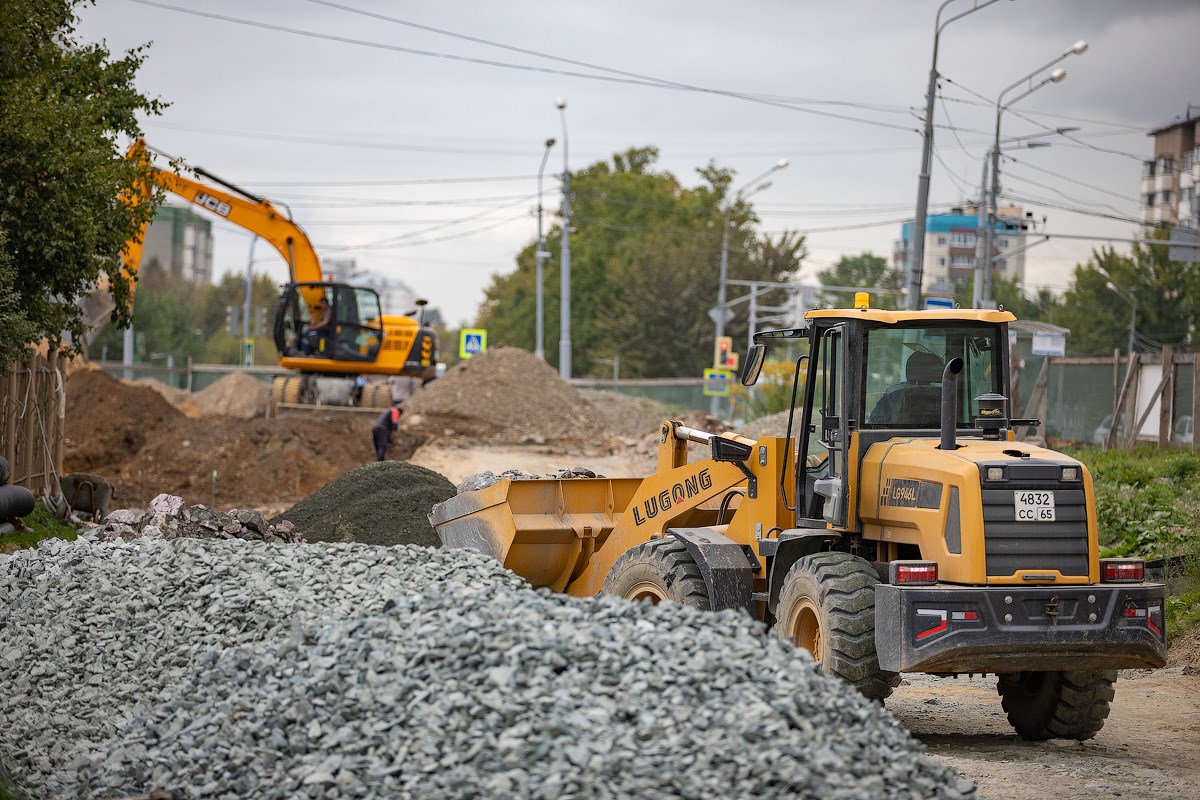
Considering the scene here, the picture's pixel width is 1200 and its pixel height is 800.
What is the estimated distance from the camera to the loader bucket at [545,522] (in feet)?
35.2

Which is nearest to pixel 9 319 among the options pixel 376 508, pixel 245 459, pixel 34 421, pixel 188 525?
pixel 188 525

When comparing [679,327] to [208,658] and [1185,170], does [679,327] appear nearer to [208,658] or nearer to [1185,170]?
[1185,170]

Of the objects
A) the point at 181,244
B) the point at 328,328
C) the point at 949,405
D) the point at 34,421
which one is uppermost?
the point at 181,244

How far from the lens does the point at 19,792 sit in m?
6.58

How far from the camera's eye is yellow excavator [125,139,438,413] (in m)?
27.8

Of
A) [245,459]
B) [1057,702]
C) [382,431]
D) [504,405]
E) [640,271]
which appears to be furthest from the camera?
[640,271]

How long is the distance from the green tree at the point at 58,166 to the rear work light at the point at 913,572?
29.3 ft

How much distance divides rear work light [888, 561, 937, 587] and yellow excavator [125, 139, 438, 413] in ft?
71.0

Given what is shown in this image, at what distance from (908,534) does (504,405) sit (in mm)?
24346

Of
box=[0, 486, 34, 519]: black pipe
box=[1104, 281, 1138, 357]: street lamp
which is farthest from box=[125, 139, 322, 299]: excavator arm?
box=[1104, 281, 1138, 357]: street lamp

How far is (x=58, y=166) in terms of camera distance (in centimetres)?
1310

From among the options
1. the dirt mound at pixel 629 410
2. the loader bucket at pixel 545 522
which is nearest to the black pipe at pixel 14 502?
the loader bucket at pixel 545 522

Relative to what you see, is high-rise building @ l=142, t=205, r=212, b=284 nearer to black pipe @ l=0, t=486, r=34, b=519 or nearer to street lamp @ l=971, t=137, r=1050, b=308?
street lamp @ l=971, t=137, r=1050, b=308

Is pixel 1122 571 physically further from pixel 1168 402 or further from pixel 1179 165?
pixel 1179 165
